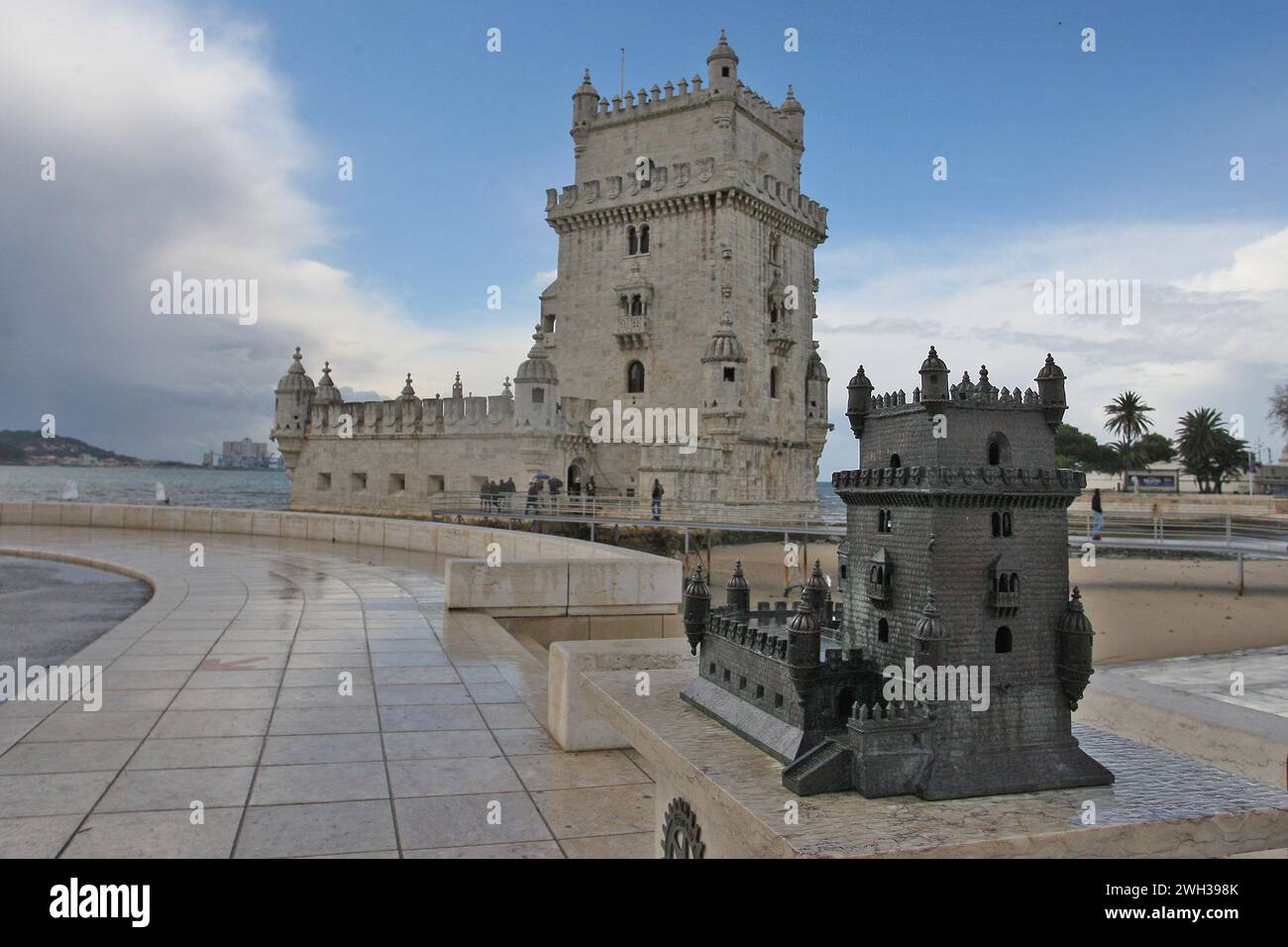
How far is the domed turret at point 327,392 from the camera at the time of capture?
3941cm

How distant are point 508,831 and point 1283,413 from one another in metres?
71.2

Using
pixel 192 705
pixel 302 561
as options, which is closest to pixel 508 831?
pixel 192 705

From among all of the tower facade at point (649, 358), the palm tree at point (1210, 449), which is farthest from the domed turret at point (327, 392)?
the palm tree at point (1210, 449)

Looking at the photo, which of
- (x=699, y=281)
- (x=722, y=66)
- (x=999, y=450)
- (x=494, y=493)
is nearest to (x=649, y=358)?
(x=699, y=281)

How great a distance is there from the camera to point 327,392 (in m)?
39.5

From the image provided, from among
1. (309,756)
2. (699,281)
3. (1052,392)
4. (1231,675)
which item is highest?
(699,281)

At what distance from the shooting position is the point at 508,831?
4.77 meters

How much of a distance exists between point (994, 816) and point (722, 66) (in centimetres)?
3769

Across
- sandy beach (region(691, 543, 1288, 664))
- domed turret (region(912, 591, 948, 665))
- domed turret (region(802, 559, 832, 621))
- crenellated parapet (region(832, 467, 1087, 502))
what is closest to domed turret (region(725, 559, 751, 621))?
domed turret (region(802, 559, 832, 621))

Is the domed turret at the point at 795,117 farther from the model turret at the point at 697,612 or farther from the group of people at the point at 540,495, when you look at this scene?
the model turret at the point at 697,612

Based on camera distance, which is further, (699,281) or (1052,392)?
(699,281)

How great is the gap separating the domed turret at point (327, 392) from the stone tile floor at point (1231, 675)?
3335 cm

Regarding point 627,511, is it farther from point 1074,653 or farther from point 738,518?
point 1074,653
